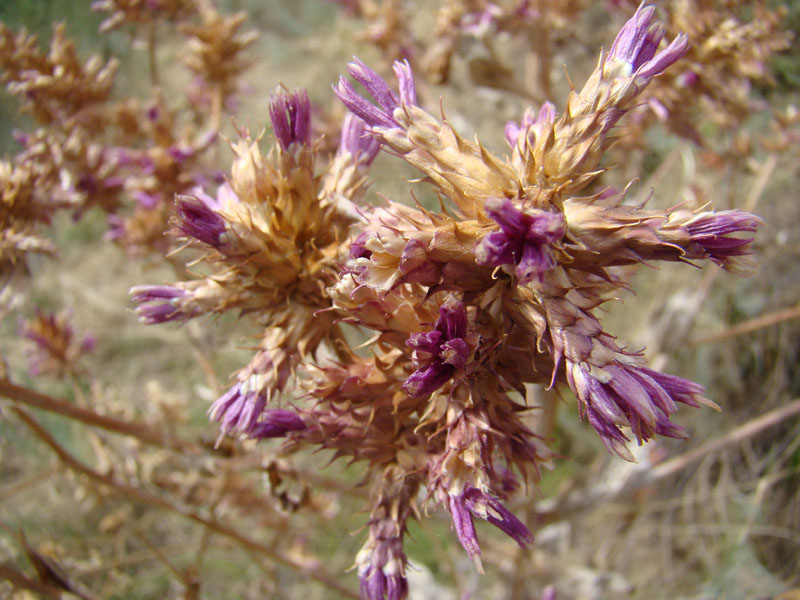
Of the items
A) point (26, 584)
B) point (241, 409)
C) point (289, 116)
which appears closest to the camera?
point (241, 409)

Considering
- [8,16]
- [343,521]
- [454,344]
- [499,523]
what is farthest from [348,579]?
[8,16]

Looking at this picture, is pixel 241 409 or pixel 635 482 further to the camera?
pixel 635 482

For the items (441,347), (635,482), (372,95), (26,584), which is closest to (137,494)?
(26,584)

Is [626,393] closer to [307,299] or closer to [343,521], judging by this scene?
[307,299]

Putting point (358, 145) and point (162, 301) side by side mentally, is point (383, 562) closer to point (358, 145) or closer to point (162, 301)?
point (162, 301)

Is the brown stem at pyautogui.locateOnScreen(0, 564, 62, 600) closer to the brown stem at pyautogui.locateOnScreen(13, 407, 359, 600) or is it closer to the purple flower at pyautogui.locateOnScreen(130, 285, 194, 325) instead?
the brown stem at pyautogui.locateOnScreen(13, 407, 359, 600)

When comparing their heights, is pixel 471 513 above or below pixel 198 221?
below
